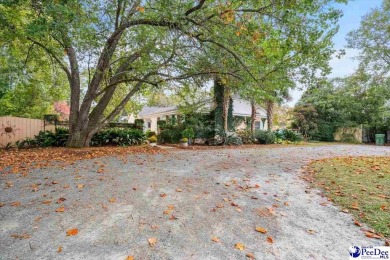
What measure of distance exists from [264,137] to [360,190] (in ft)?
40.3

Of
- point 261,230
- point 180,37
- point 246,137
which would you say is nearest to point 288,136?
point 246,137

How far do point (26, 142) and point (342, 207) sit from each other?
13303 mm

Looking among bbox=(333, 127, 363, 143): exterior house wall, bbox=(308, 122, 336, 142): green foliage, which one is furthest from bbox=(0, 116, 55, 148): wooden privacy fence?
bbox=(333, 127, 363, 143): exterior house wall

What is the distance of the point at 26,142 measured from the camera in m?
11.3

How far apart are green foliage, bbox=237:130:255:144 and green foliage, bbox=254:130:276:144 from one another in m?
0.40

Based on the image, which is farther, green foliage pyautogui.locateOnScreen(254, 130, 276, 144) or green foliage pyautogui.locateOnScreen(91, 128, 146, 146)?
green foliage pyautogui.locateOnScreen(254, 130, 276, 144)

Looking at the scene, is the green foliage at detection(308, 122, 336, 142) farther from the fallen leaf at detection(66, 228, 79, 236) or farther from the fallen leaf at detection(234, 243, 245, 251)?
the fallen leaf at detection(66, 228, 79, 236)

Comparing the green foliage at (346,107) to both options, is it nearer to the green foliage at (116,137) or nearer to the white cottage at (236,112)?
the white cottage at (236,112)

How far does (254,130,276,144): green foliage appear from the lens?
1662 centimetres

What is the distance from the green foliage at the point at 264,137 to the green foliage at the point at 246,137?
0.40m

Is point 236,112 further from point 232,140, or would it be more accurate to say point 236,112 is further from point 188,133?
point 188,133

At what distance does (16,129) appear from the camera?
430 inches

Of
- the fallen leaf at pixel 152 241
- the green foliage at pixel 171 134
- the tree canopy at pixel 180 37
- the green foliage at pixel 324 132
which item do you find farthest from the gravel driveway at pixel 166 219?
the green foliage at pixel 324 132

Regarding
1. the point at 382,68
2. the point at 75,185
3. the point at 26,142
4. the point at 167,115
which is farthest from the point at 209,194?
the point at 382,68
